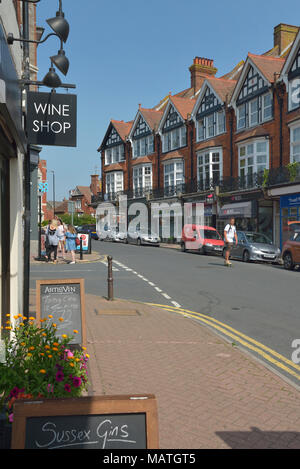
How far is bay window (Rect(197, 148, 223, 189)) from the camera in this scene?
3453 centimetres

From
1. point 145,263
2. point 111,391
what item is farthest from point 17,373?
point 145,263

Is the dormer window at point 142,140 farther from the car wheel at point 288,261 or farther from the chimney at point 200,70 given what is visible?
the car wheel at point 288,261

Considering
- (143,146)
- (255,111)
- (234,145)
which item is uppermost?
(143,146)

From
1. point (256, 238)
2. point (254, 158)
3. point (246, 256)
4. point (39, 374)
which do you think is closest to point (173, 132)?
point (254, 158)

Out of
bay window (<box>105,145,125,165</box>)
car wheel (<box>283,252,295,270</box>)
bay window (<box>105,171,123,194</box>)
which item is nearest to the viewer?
car wheel (<box>283,252,295,270</box>)

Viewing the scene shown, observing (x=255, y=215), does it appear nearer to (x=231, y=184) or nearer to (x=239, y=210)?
(x=239, y=210)

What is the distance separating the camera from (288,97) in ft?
89.1

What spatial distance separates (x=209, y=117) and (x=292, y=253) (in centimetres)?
2151

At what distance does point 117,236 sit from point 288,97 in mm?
19182

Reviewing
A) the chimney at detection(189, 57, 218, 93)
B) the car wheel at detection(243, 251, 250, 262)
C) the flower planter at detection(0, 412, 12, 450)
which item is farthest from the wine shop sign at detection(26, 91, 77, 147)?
the chimney at detection(189, 57, 218, 93)

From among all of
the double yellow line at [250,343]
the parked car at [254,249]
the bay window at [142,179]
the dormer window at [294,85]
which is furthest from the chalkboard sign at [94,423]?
the bay window at [142,179]

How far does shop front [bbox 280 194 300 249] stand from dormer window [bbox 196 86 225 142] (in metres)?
10.6

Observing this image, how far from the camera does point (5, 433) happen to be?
2.59 m

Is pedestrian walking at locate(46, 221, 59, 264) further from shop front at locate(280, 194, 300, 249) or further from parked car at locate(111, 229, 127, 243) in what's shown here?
parked car at locate(111, 229, 127, 243)
